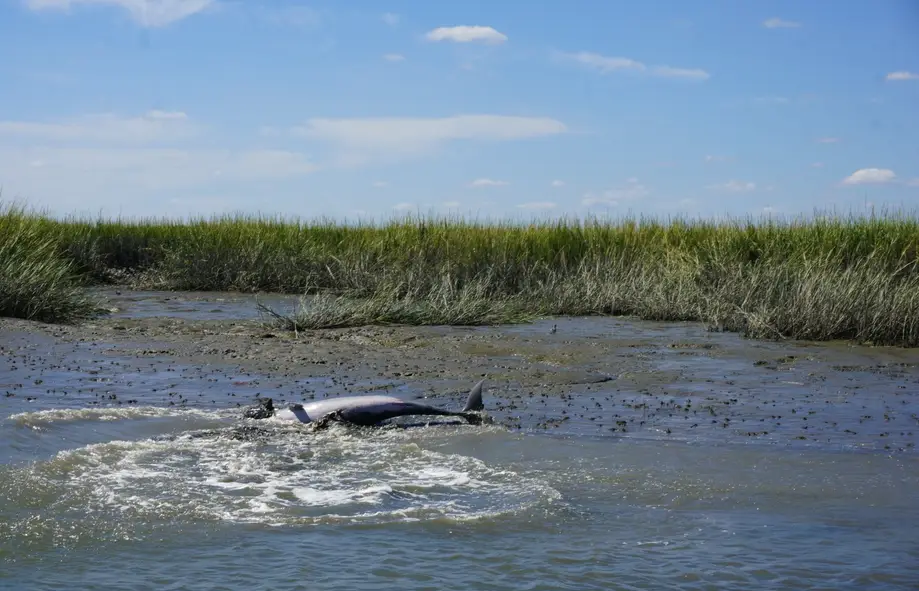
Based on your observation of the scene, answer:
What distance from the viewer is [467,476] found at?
19.1ft

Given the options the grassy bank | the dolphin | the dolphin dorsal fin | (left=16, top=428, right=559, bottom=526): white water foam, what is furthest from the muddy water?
the grassy bank

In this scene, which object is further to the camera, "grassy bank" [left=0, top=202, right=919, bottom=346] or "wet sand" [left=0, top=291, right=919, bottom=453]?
"grassy bank" [left=0, top=202, right=919, bottom=346]

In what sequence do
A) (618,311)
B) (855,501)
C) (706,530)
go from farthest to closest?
1. (618,311)
2. (855,501)
3. (706,530)

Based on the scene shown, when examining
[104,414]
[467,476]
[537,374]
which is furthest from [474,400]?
[104,414]

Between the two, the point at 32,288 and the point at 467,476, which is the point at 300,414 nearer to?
the point at 467,476

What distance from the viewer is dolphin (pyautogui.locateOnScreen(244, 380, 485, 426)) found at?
22.9 feet

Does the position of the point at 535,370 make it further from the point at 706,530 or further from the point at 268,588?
the point at 268,588

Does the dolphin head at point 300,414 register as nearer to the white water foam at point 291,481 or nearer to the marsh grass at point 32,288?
the white water foam at point 291,481

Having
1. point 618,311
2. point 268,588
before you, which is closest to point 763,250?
point 618,311

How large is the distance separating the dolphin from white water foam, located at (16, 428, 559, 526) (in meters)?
0.21

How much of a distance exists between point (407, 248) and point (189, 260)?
568 centimetres

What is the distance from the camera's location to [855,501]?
5.36m

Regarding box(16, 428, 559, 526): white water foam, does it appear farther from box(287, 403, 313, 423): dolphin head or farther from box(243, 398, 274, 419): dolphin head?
box(243, 398, 274, 419): dolphin head

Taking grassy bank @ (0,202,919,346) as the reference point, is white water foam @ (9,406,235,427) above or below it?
below
